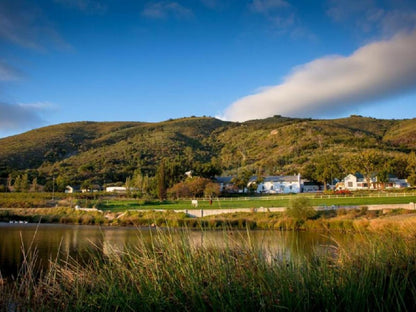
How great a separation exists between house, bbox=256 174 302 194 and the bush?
4088 cm

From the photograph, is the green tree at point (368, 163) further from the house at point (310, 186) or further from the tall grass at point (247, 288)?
the tall grass at point (247, 288)

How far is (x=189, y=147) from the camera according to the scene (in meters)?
105

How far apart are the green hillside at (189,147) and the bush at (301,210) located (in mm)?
35197

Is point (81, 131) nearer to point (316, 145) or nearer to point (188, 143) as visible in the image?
point (188, 143)

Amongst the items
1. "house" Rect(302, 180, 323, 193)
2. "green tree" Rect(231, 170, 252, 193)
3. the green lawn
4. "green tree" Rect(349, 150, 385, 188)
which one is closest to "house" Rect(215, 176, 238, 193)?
"green tree" Rect(231, 170, 252, 193)

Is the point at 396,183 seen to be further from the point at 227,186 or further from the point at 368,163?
the point at 227,186

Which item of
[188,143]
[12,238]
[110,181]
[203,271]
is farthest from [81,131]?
[203,271]

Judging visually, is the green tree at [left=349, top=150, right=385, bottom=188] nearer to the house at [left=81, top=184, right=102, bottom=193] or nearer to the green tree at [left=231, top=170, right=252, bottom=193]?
the green tree at [left=231, top=170, right=252, bottom=193]

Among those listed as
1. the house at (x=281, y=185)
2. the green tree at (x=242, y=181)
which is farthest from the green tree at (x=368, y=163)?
the green tree at (x=242, y=181)

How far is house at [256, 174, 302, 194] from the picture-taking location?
225ft

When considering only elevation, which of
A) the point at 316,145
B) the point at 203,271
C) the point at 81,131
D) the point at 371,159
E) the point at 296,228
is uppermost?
the point at 81,131

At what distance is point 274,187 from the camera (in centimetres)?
7012

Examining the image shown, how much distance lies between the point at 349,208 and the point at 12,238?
80.0ft

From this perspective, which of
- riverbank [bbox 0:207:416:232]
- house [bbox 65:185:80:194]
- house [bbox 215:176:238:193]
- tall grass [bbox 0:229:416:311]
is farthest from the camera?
house [bbox 65:185:80:194]
